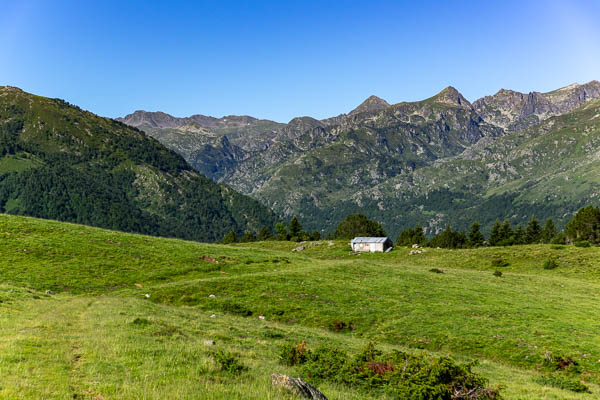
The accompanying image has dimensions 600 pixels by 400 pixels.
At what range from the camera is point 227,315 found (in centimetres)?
3775

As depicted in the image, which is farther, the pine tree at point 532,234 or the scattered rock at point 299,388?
the pine tree at point 532,234

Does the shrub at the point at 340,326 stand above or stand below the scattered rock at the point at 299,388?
below

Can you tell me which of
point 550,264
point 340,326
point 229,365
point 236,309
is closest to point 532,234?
point 550,264

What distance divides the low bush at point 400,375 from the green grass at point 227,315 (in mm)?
1380

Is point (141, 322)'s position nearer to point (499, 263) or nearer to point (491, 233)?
point (499, 263)

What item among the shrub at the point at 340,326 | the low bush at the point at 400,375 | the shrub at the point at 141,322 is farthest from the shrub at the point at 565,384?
the shrub at the point at 141,322

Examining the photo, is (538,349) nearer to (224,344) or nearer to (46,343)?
(224,344)

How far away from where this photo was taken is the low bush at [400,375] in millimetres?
13844

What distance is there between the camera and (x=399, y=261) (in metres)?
95.5

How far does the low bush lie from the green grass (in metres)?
1.38

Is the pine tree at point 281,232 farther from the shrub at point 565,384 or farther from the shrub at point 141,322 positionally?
the shrub at point 565,384

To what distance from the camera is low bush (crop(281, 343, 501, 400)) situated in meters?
13.8

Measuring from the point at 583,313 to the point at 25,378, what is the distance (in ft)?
170

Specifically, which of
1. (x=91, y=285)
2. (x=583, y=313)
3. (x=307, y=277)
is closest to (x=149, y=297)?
(x=91, y=285)
